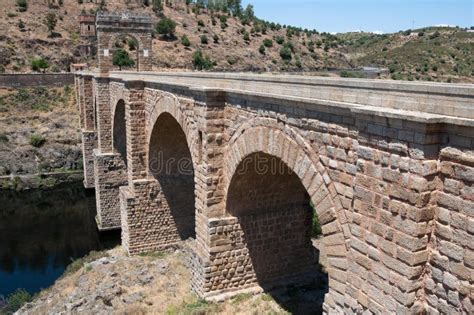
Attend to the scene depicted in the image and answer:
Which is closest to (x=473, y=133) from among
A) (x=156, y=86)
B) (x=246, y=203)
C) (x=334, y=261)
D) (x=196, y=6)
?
(x=334, y=261)

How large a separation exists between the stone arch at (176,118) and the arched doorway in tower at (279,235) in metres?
1.25

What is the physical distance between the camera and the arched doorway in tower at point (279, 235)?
9.02 metres

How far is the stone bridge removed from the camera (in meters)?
4.08

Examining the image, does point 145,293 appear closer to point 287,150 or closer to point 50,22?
point 287,150

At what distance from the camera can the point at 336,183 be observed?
5.54 m

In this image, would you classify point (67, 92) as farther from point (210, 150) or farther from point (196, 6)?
point (196, 6)

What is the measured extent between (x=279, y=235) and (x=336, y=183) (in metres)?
4.52

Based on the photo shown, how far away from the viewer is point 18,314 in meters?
11.9

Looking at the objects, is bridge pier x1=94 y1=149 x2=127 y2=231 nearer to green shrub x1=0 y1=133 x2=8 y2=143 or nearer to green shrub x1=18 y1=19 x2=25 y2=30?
green shrub x1=0 y1=133 x2=8 y2=143

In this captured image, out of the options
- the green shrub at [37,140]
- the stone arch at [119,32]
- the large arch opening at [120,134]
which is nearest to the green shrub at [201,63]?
the green shrub at [37,140]

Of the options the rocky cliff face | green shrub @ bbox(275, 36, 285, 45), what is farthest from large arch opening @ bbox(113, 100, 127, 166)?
green shrub @ bbox(275, 36, 285, 45)

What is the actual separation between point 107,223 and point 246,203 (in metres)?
12.2

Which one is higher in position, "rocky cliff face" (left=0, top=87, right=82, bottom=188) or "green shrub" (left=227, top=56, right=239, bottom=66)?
"green shrub" (left=227, top=56, right=239, bottom=66)

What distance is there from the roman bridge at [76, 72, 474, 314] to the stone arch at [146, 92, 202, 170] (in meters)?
0.04
